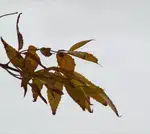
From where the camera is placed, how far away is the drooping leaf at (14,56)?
11.8 inches

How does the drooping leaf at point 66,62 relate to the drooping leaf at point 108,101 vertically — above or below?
above

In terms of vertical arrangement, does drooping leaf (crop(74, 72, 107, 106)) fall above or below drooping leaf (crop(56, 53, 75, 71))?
below

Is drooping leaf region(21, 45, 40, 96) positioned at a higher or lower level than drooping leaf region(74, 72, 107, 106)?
higher

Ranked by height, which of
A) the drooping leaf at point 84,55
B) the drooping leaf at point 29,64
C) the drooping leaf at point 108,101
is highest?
the drooping leaf at point 84,55

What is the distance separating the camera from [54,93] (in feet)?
1.09

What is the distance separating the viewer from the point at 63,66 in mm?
318

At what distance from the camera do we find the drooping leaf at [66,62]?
0.32 meters

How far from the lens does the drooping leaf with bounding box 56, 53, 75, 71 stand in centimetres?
32

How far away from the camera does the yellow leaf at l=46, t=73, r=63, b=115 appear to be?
1.00 feet

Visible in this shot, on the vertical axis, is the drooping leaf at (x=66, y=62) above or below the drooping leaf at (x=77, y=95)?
above

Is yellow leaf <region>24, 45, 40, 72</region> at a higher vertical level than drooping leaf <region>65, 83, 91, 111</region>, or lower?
higher

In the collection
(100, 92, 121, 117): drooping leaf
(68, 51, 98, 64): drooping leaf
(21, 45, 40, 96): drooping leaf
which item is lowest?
(100, 92, 121, 117): drooping leaf

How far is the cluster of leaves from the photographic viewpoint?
0.30m

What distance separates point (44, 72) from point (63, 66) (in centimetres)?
2
